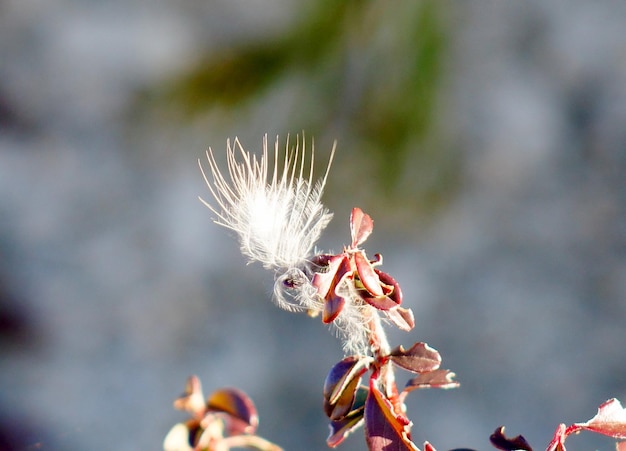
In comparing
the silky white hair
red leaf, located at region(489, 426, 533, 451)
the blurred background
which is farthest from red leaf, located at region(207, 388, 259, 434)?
the blurred background

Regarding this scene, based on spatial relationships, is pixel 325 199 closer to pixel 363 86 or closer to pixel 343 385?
pixel 363 86

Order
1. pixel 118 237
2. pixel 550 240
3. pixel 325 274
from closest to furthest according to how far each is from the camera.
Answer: pixel 325 274
pixel 550 240
pixel 118 237

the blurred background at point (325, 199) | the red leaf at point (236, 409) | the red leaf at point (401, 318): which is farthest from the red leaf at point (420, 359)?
the blurred background at point (325, 199)

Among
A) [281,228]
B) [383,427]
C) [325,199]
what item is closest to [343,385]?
[383,427]

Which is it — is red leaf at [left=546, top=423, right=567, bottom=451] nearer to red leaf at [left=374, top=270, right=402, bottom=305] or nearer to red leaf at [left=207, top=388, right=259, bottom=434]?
red leaf at [left=374, top=270, right=402, bottom=305]

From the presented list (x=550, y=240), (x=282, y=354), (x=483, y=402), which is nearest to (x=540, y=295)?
(x=550, y=240)

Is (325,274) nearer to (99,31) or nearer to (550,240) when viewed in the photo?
(550,240)

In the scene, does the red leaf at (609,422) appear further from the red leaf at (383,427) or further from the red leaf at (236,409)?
the red leaf at (236,409)
